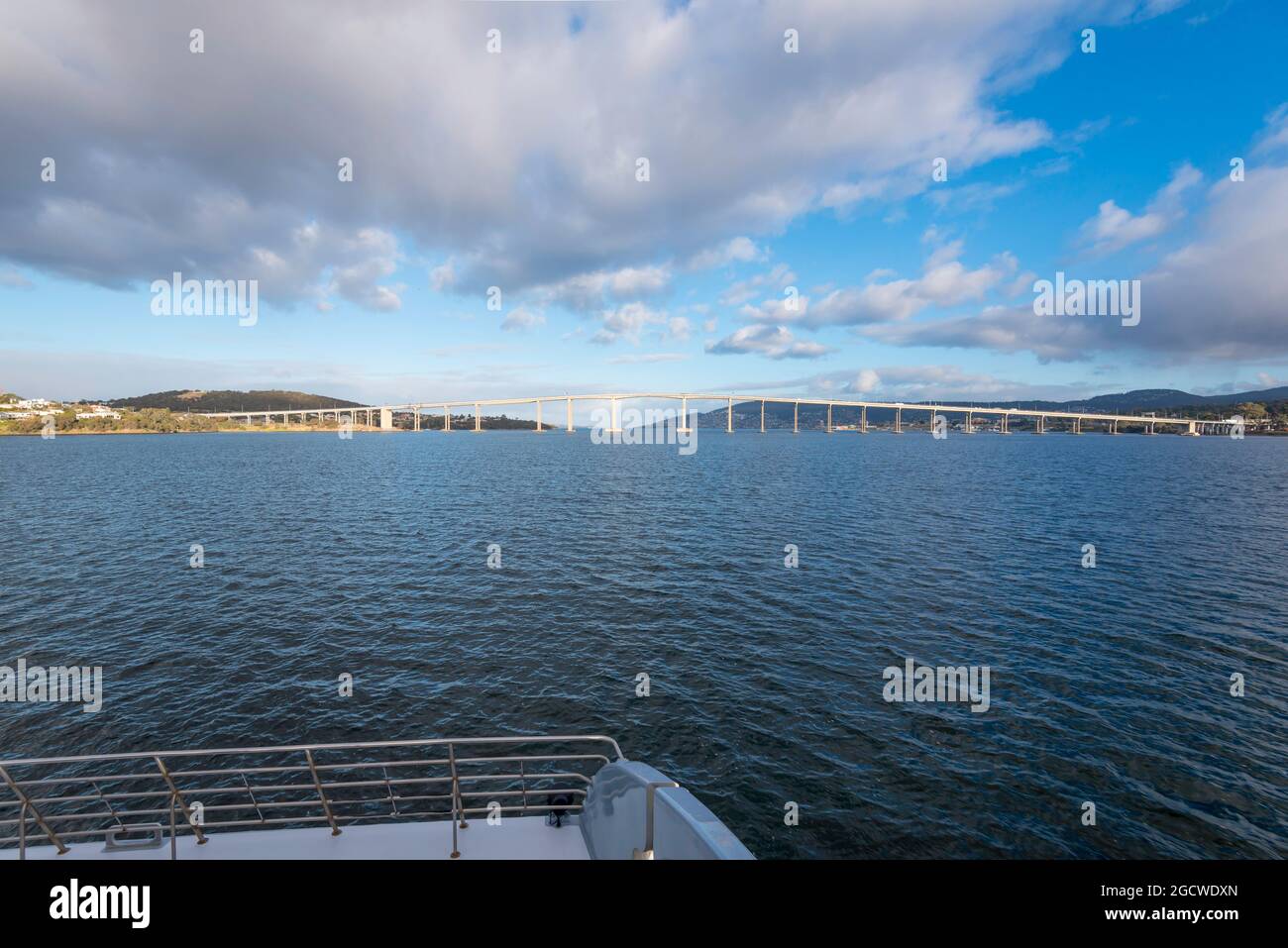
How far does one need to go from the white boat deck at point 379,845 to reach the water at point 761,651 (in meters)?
7.13

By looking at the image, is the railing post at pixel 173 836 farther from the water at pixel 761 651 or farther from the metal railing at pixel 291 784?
the water at pixel 761 651

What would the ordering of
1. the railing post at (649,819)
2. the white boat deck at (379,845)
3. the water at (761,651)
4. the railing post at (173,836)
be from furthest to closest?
the water at (761,651) → the white boat deck at (379,845) → the railing post at (173,836) → the railing post at (649,819)

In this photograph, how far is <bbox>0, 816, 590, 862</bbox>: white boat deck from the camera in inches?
326

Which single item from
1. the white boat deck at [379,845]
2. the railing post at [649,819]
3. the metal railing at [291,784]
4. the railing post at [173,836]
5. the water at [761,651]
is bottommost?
the metal railing at [291,784]

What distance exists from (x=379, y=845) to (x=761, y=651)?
1764 cm

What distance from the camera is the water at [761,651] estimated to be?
14672mm

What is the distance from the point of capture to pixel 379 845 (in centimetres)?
864

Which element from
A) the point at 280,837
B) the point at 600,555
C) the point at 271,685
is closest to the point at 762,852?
the point at 280,837

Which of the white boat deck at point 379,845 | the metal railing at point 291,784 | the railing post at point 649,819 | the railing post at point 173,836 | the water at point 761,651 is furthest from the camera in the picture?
the water at point 761,651

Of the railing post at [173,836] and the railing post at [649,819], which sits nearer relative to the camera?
the railing post at [649,819]

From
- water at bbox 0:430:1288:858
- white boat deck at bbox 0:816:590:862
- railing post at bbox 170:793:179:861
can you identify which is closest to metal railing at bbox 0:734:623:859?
water at bbox 0:430:1288:858

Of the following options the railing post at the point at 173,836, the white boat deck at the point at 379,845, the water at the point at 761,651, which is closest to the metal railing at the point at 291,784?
the water at the point at 761,651

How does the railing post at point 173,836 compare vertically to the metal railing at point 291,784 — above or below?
above
